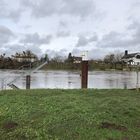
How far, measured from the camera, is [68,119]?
21.8 ft

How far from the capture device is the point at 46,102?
834cm

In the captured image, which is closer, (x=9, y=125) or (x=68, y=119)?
(x=9, y=125)

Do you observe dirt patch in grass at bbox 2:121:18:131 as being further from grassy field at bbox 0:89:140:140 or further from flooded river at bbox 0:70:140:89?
flooded river at bbox 0:70:140:89

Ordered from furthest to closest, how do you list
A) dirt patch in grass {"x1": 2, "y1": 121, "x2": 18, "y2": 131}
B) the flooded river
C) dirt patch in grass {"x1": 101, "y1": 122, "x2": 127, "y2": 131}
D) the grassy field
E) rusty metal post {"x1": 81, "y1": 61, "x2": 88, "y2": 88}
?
the flooded river
rusty metal post {"x1": 81, "y1": 61, "x2": 88, "y2": 88}
dirt patch in grass {"x1": 101, "y1": 122, "x2": 127, "y2": 131}
dirt patch in grass {"x1": 2, "y1": 121, "x2": 18, "y2": 131}
the grassy field

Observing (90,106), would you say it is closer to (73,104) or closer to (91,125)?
(73,104)

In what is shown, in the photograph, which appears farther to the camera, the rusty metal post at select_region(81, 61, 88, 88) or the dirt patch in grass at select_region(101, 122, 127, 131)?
the rusty metal post at select_region(81, 61, 88, 88)

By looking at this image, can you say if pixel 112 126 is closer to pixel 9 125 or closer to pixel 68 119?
pixel 68 119

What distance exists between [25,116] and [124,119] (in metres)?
2.11

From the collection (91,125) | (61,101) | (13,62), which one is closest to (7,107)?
(61,101)

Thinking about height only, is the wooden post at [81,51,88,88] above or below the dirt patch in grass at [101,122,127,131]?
above

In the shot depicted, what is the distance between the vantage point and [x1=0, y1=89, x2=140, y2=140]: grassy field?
5.71 m

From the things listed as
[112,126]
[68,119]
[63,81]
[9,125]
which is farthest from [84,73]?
[63,81]

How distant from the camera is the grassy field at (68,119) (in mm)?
5715

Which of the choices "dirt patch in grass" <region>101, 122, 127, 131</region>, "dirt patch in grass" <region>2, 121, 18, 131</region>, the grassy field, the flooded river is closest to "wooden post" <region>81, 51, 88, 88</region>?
the flooded river
